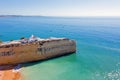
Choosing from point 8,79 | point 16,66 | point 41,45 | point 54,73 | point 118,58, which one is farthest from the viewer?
point 118,58

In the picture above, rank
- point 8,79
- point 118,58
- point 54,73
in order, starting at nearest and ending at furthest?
point 8,79
point 54,73
point 118,58

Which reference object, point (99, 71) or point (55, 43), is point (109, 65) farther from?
point (55, 43)

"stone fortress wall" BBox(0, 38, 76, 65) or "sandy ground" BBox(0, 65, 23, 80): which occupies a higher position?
"stone fortress wall" BBox(0, 38, 76, 65)

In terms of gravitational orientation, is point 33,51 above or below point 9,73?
above

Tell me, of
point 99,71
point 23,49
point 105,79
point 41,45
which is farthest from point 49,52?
point 105,79

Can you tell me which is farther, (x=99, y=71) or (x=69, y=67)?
→ (x=69, y=67)

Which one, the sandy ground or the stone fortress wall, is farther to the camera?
the stone fortress wall
